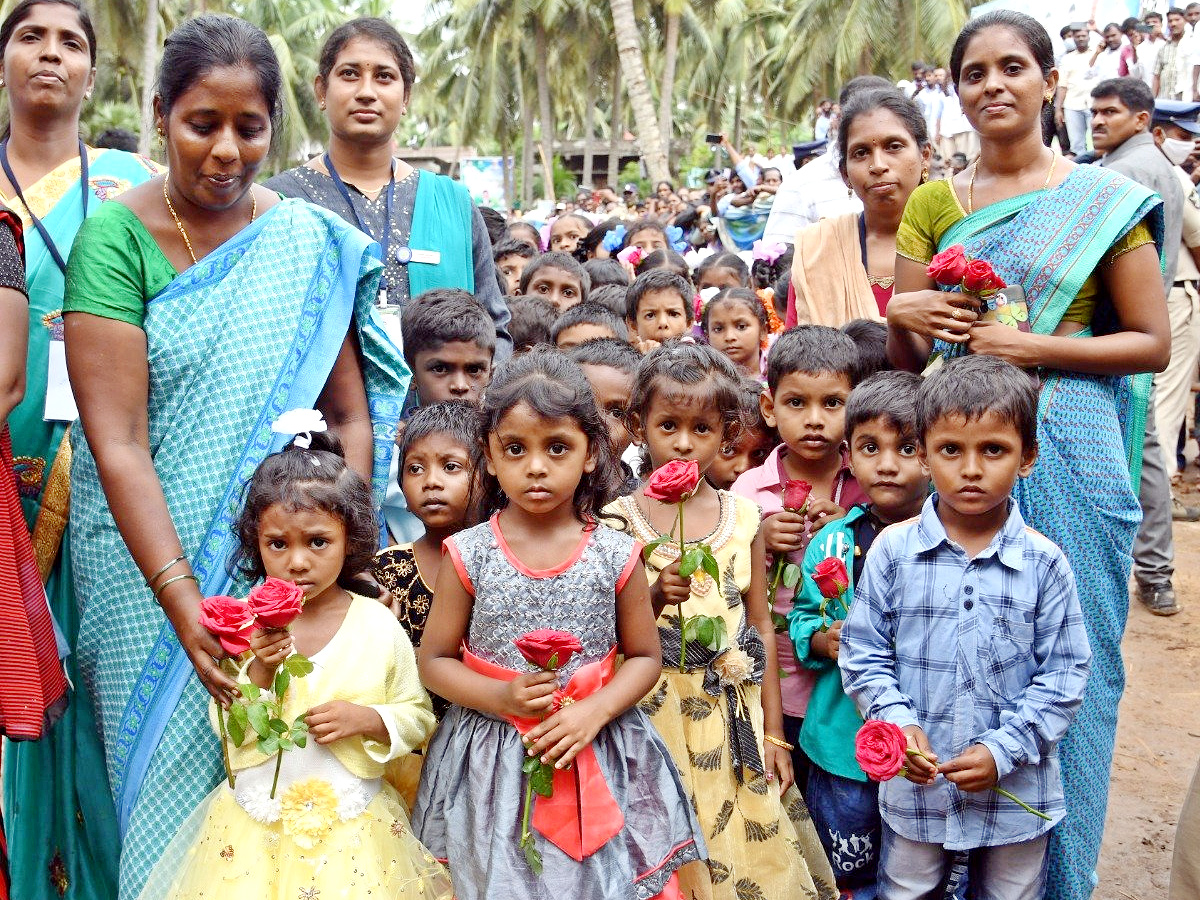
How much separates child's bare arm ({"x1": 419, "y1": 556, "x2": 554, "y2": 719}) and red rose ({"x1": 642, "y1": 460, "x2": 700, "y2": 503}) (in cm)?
48

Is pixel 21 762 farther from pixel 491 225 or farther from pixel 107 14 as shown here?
pixel 107 14

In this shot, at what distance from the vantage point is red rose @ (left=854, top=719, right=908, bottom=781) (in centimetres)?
246

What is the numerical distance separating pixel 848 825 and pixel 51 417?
2.33 m

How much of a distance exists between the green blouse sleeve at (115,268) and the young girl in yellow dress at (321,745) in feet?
1.48

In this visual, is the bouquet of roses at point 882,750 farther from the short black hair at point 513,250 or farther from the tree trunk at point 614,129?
the tree trunk at point 614,129

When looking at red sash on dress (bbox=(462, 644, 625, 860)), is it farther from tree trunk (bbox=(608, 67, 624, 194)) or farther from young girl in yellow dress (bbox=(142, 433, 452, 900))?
tree trunk (bbox=(608, 67, 624, 194))

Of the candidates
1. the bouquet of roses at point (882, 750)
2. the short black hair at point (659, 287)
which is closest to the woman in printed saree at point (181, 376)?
the bouquet of roses at point (882, 750)

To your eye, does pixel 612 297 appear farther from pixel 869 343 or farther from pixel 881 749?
pixel 881 749

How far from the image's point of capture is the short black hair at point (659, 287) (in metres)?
5.26

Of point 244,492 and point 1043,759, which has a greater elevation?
point 244,492

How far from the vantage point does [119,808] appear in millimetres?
2779

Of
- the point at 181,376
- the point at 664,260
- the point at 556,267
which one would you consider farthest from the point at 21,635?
the point at 664,260

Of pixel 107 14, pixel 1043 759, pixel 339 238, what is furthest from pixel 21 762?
pixel 107 14

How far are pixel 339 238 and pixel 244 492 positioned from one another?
66 centimetres
